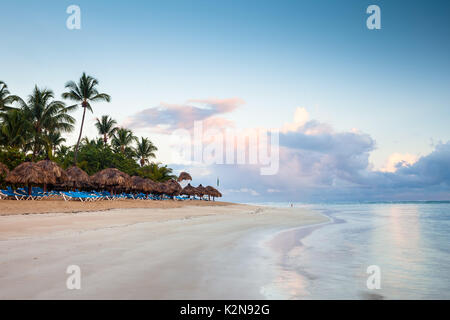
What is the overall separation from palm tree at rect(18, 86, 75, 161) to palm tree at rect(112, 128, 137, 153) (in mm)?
13444

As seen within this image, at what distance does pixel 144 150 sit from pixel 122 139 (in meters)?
4.78

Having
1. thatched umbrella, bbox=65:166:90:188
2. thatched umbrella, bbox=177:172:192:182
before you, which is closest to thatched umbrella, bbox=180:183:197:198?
thatched umbrella, bbox=177:172:192:182

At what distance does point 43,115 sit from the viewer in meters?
31.9

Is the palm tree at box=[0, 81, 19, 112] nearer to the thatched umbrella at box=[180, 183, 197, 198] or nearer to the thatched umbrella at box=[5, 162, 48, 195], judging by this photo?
the thatched umbrella at box=[5, 162, 48, 195]

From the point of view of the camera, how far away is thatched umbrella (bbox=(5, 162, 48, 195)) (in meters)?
21.0

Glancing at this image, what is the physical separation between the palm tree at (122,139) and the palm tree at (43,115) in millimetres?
13444

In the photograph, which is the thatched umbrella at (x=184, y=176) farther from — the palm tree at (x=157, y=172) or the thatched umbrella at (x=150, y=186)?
the thatched umbrella at (x=150, y=186)

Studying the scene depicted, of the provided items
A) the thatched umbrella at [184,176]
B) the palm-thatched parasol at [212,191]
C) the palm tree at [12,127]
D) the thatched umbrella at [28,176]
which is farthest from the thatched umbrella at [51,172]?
the palm-thatched parasol at [212,191]

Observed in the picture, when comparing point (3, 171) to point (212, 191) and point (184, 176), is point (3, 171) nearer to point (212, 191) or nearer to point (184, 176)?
point (184, 176)

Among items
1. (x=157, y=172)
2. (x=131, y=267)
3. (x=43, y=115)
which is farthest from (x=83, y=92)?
(x=131, y=267)

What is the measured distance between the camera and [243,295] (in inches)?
156
